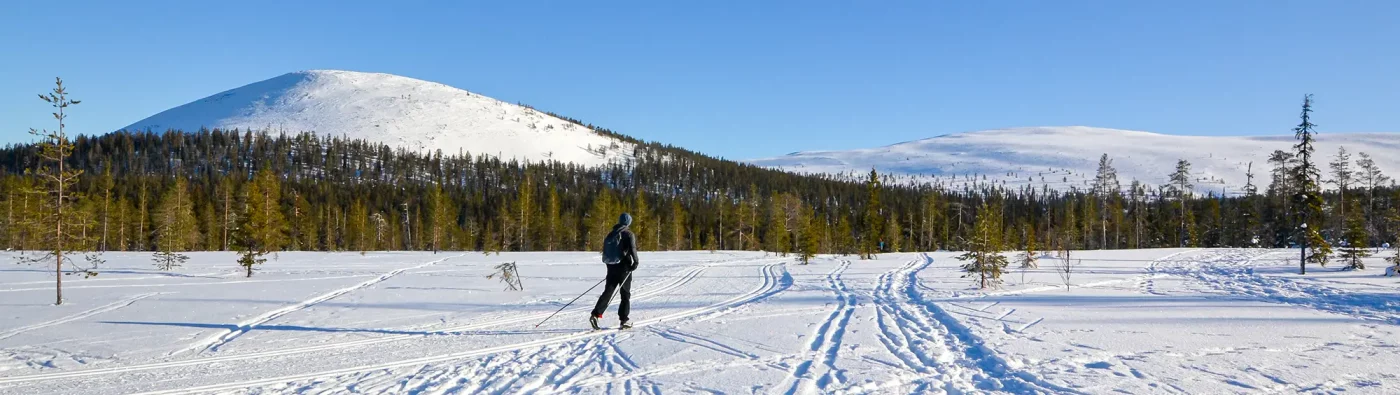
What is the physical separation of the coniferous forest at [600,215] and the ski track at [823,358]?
9044mm

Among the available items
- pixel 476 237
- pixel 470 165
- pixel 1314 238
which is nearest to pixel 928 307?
pixel 1314 238

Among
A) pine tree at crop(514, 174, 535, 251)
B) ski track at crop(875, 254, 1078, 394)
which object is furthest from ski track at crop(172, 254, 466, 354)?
pine tree at crop(514, 174, 535, 251)

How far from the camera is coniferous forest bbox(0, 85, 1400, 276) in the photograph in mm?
26797

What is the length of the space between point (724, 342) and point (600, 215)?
194 ft

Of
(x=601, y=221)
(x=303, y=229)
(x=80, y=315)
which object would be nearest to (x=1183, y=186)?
(x=601, y=221)

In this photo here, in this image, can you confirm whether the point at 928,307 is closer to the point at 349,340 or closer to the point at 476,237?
the point at 349,340

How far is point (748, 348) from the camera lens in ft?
24.7

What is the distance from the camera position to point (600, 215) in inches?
2606

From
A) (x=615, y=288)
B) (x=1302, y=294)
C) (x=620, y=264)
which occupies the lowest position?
(x=1302, y=294)

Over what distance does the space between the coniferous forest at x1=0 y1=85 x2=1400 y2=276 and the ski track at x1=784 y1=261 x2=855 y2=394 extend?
9.04 m

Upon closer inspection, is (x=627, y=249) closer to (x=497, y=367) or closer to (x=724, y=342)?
(x=724, y=342)

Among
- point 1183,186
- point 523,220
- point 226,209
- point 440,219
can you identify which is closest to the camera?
point 226,209

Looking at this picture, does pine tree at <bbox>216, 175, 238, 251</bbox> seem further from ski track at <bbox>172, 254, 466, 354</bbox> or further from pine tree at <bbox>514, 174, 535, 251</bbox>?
ski track at <bbox>172, 254, 466, 354</bbox>

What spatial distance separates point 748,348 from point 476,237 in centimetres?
7892
